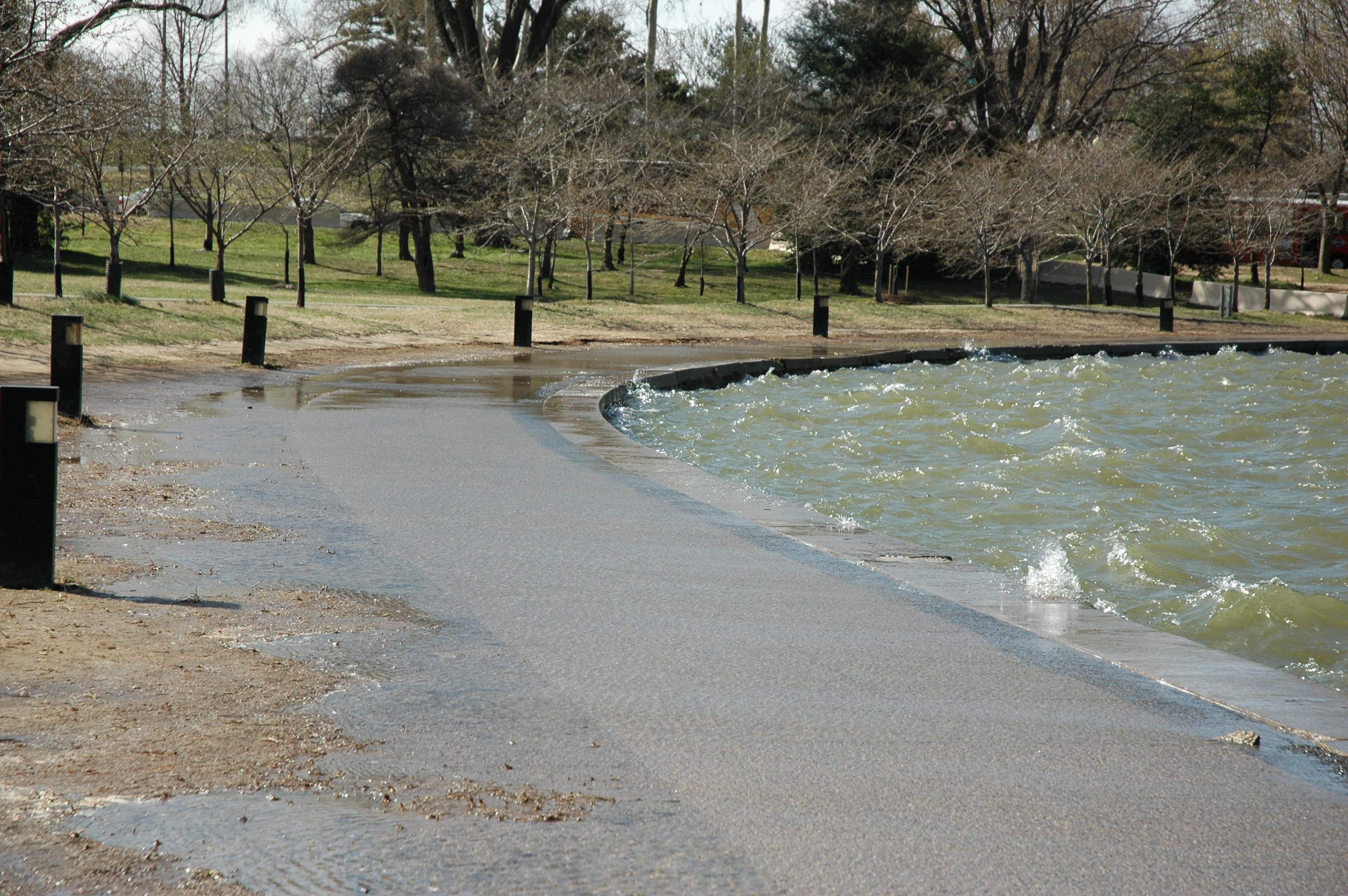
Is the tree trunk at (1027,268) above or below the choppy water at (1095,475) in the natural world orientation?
above

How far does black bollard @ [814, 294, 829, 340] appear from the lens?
28.4 metres

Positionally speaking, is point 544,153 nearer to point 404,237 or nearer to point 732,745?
point 404,237

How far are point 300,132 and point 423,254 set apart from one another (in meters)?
5.66

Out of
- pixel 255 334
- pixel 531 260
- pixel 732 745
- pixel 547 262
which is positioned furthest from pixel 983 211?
pixel 732 745

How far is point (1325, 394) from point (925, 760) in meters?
18.9

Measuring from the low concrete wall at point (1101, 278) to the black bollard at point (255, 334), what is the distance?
36940 mm

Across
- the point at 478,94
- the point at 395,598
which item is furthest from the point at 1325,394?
the point at 478,94

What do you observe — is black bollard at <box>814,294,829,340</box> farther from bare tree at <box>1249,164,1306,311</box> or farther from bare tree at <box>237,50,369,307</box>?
bare tree at <box>1249,164,1306,311</box>

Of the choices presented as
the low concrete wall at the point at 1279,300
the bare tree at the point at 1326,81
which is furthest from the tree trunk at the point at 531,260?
the bare tree at the point at 1326,81

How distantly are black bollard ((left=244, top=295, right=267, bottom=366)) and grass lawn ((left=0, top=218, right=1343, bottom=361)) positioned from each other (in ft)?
5.38

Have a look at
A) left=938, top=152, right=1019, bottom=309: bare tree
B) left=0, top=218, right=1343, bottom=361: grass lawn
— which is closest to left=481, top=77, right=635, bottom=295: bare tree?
left=0, top=218, right=1343, bottom=361: grass lawn

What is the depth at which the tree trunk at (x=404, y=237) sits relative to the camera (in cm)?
4181

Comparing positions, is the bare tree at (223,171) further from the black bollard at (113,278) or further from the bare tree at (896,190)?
the bare tree at (896,190)

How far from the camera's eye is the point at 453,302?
33.1 meters
